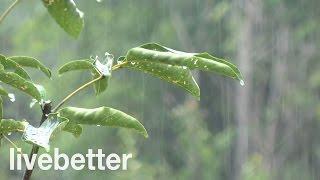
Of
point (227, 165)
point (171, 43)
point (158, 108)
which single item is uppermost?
point (171, 43)

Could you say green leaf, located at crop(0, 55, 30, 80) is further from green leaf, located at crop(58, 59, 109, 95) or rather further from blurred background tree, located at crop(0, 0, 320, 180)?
blurred background tree, located at crop(0, 0, 320, 180)

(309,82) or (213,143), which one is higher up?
(309,82)

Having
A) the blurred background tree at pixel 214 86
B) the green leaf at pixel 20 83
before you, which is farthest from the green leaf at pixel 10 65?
the blurred background tree at pixel 214 86

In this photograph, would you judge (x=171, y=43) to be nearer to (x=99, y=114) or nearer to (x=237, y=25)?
(x=237, y=25)

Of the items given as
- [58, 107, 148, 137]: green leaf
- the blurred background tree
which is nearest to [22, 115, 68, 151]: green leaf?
[58, 107, 148, 137]: green leaf

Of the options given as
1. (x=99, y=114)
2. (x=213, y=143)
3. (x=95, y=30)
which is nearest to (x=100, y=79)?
(x=99, y=114)

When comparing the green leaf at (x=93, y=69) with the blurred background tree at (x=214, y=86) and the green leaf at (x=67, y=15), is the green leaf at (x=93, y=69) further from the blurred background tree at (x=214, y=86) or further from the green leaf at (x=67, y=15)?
the blurred background tree at (x=214, y=86)

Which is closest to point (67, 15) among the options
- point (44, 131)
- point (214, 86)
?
point (44, 131)
